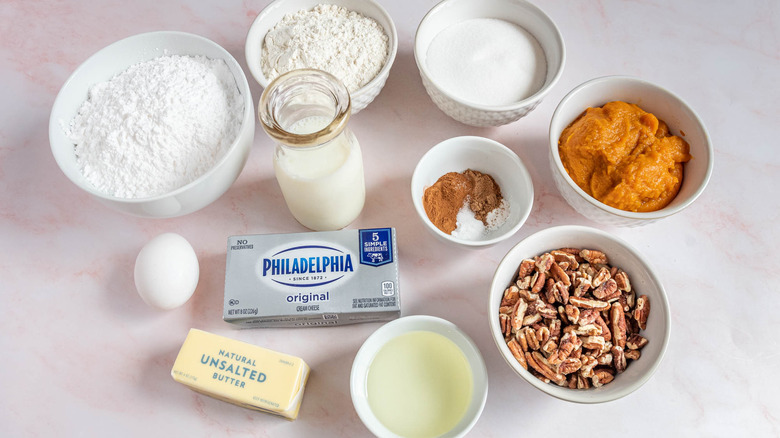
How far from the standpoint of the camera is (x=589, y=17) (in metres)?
1.46

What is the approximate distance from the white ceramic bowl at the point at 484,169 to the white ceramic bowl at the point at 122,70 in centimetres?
37

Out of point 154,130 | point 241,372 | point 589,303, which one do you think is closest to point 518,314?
point 589,303

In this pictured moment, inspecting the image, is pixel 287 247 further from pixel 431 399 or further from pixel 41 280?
pixel 41 280

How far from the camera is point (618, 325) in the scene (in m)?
1.09

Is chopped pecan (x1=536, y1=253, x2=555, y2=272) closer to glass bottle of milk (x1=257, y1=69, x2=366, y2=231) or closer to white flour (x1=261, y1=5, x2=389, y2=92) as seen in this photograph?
glass bottle of milk (x1=257, y1=69, x2=366, y2=231)

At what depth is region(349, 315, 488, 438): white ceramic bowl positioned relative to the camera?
1057 millimetres

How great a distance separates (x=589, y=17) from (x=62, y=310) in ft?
4.64

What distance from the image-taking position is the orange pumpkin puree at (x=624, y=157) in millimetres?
1173

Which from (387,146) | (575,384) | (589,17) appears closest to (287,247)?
(387,146)

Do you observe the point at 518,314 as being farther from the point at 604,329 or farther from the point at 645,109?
the point at 645,109

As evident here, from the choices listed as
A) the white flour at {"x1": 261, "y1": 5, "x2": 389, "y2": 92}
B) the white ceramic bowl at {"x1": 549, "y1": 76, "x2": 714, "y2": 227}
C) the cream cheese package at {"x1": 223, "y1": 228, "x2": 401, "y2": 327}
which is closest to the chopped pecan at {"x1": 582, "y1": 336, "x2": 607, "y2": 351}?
the white ceramic bowl at {"x1": 549, "y1": 76, "x2": 714, "y2": 227}

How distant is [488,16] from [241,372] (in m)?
0.96

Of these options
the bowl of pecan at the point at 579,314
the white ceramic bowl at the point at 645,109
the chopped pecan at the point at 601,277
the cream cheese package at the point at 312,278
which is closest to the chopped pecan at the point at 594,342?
the bowl of pecan at the point at 579,314

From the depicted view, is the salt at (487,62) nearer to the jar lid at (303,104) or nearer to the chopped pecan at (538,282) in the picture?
the jar lid at (303,104)
